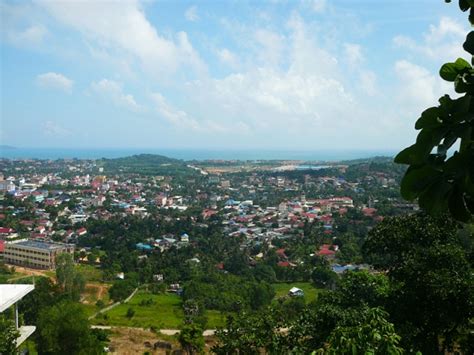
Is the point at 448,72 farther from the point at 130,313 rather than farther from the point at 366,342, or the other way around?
the point at 130,313

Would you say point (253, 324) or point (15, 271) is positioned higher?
point (253, 324)

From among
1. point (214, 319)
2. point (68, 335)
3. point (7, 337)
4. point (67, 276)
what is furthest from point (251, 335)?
point (67, 276)

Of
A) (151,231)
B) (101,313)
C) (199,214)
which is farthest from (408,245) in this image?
(199,214)

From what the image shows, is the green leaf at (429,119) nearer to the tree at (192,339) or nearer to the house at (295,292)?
the tree at (192,339)

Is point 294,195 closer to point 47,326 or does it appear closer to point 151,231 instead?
point 151,231

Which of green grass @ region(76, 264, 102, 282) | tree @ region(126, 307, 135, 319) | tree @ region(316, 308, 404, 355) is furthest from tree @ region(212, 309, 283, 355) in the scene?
green grass @ region(76, 264, 102, 282)

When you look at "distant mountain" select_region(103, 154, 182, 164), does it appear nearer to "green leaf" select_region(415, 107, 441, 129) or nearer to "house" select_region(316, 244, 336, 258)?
"house" select_region(316, 244, 336, 258)

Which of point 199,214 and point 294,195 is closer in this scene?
point 199,214
